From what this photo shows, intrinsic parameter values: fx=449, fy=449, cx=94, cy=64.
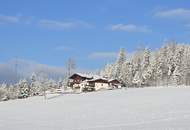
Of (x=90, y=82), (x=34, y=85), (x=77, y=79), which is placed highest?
(x=77, y=79)

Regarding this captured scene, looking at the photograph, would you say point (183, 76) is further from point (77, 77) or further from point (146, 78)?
point (77, 77)

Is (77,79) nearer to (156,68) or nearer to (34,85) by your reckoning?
(34,85)

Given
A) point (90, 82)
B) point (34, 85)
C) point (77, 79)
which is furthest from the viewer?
point (34, 85)

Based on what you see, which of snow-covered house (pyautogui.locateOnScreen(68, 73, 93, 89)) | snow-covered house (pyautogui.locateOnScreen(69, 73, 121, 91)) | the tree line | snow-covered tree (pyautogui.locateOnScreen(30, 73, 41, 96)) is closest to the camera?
snow-covered house (pyautogui.locateOnScreen(69, 73, 121, 91))

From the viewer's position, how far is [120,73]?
6526 inches

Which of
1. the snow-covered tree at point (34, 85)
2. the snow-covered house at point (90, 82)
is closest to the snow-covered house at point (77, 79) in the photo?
the snow-covered house at point (90, 82)

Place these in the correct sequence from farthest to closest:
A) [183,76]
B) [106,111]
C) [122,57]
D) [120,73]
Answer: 1. [122,57]
2. [120,73]
3. [183,76]
4. [106,111]

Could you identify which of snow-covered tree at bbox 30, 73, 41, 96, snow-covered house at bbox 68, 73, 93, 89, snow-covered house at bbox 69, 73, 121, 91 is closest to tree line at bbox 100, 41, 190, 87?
snow-covered house at bbox 69, 73, 121, 91

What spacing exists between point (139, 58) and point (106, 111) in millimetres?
123436

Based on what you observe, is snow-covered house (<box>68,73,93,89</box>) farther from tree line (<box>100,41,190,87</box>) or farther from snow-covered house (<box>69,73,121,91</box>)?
tree line (<box>100,41,190,87</box>)

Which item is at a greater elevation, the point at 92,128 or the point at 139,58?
the point at 139,58

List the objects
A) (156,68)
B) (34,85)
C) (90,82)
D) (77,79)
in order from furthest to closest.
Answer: (156,68)
(34,85)
(77,79)
(90,82)

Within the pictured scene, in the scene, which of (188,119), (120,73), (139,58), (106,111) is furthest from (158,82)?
(188,119)

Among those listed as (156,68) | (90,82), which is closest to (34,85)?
(90,82)
